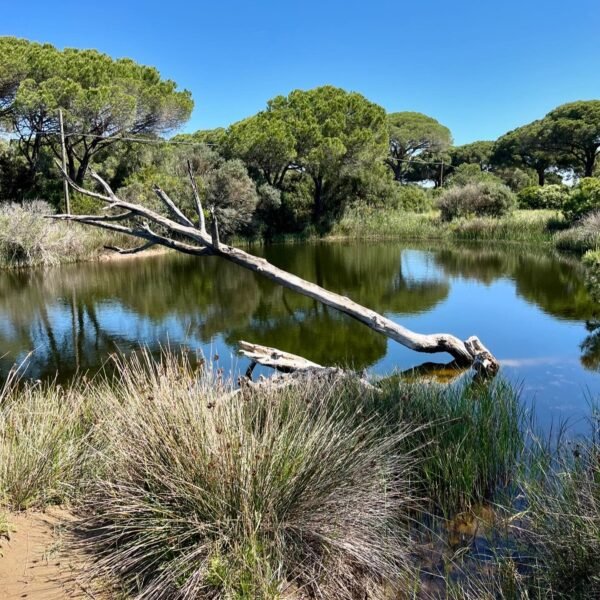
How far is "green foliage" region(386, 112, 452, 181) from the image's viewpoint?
165 ft

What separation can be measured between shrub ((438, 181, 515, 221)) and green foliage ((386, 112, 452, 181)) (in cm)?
2024

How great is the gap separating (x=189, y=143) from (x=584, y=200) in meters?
17.7

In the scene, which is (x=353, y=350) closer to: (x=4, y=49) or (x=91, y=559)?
(x=91, y=559)

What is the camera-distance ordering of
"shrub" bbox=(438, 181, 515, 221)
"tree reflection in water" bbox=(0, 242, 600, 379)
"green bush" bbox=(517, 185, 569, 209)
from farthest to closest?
"green bush" bbox=(517, 185, 569, 209), "shrub" bbox=(438, 181, 515, 221), "tree reflection in water" bbox=(0, 242, 600, 379)

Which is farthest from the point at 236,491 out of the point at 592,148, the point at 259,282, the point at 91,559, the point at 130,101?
the point at 592,148

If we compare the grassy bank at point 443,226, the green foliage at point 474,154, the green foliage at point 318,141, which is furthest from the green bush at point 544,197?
the green foliage at point 474,154

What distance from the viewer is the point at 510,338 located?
9.21 metres

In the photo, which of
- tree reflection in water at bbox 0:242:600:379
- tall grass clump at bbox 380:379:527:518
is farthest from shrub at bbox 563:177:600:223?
tall grass clump at bbox 380:379:527:518

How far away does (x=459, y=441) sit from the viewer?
12.3 feet

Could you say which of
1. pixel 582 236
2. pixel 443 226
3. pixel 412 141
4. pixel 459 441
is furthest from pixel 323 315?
pixel 412 141

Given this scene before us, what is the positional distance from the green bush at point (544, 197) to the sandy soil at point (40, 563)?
31359 mm

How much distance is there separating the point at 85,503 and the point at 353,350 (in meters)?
6.12

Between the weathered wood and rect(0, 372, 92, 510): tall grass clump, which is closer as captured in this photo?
rect(0, 372, 92, 510): tall grass clump

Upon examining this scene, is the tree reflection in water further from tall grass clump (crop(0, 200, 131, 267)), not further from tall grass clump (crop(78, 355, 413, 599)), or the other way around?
tall grass clump (crop(78, 355, 413, 599))
